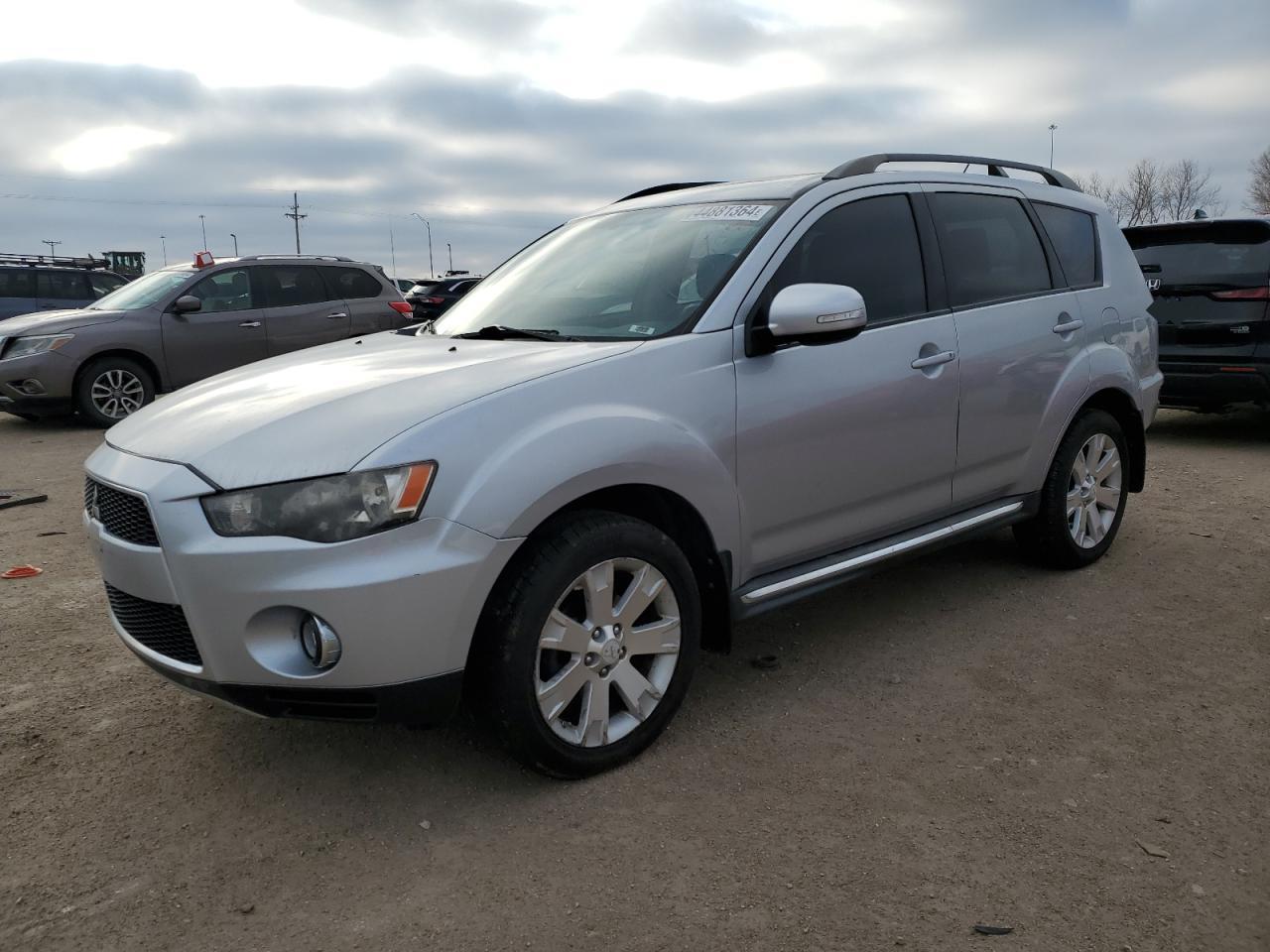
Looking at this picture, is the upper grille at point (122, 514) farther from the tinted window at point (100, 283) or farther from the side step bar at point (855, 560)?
the tinted window at point (100, 283)

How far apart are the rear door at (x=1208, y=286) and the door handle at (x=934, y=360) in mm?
4957

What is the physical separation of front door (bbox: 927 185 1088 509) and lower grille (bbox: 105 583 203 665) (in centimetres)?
278

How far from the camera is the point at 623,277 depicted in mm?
3699

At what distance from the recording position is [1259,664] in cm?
381

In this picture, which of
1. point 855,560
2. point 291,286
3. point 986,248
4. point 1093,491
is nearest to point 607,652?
point 855,560

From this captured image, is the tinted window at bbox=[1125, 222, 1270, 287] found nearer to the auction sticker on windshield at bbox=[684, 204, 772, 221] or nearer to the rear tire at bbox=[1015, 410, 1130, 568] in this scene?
the rear tire at bbox=[1015, 410, 1130, 568]

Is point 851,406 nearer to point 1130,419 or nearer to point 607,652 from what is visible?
point 607,652

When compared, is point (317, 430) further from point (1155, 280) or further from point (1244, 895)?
point (1155, 280)

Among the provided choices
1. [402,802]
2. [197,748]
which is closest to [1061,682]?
[402,802]

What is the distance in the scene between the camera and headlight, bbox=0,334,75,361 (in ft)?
32.0

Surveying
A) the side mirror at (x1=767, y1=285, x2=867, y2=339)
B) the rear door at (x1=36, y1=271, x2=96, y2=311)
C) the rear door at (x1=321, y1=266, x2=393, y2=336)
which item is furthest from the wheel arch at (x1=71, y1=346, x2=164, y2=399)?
the side mirror at (x1=767, y1=285, x2=867, y2=339)

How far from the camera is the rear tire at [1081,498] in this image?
4.62 m

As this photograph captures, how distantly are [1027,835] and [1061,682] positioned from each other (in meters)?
1.11

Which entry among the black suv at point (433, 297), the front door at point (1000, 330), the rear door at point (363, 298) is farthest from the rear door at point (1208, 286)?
the black suv at point (433, 297)
